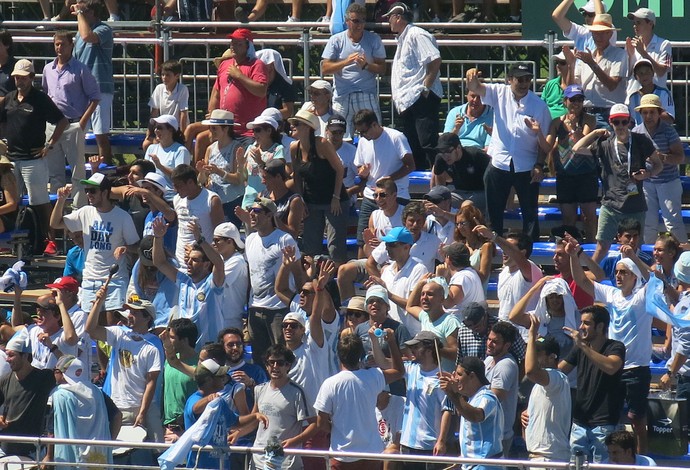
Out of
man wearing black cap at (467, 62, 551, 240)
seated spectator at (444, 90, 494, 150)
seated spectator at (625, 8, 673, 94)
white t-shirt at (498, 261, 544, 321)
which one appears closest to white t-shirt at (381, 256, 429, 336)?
white t-shirt at (498, 261, 544, 321)

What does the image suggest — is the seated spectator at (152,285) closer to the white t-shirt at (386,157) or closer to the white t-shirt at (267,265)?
the white t-shirt at (267,265)

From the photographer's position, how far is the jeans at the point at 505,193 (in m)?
14.0

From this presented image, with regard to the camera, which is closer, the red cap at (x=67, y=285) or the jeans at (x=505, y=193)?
the red cap at (x=67, y=285)

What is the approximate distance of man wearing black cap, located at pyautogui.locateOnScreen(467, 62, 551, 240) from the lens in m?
14.0

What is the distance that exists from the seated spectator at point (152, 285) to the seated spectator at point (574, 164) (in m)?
3.51

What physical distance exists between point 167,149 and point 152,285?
206 cm

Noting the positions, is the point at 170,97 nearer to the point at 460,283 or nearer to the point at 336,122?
the point at 336,122

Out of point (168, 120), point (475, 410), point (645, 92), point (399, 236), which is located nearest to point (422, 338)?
point (475, 410)

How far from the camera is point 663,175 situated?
13789 mm

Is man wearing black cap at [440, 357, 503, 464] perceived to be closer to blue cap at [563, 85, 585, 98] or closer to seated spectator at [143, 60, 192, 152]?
blue cap at [563, 85, 585, 98]

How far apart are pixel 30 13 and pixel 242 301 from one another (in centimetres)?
1103

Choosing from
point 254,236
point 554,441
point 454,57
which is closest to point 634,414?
point 554,441

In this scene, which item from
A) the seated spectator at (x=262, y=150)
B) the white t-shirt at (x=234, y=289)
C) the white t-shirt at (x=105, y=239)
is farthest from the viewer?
the seated spectator at (x=262, y=150)

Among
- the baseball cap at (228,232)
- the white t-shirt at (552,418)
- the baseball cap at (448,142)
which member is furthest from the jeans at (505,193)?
the white t-shirt at (552,418)
